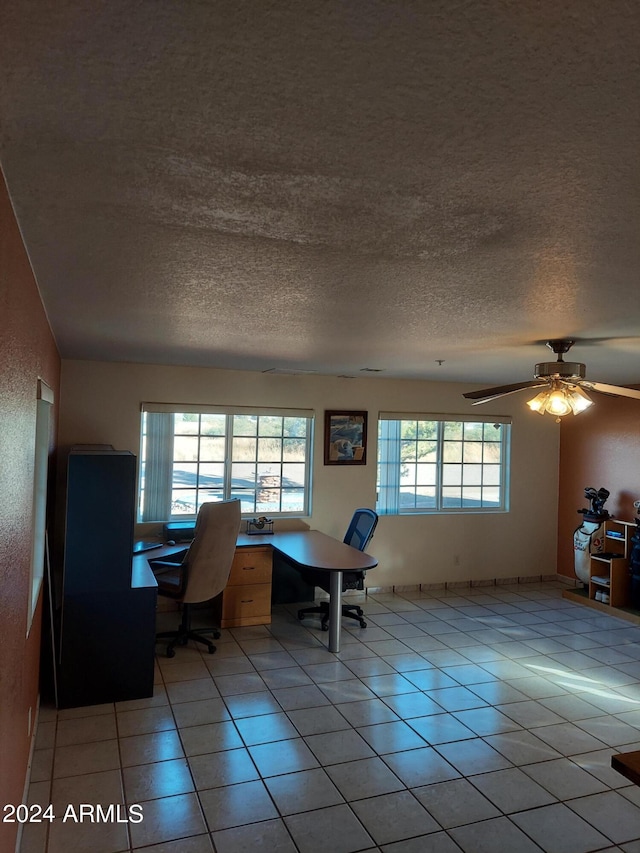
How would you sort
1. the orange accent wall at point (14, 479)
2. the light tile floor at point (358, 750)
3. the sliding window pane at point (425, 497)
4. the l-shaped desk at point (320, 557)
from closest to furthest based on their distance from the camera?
1. the orange accent wall at point (14, 479)
2. the light tile floor at point (358, 750)
3. the l-shaped desk at point (320, 557)
4. the sliding window pane at point (425, 497)

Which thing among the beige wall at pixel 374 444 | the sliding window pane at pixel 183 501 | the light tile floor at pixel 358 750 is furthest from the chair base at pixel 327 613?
the sliding window pane at pixel 183 501

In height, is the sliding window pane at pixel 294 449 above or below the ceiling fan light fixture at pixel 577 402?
below

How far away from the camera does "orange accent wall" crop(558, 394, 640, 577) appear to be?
6273 mm

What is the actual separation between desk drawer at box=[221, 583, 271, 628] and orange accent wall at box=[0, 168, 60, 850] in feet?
8.62

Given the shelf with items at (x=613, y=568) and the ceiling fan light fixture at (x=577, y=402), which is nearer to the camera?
the ceiling fan light fixture at (x=577, y=402)

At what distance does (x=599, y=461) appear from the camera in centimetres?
673

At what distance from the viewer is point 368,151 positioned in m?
1.27

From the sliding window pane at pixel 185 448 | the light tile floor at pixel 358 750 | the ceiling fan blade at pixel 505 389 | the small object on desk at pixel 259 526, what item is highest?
the ceiling fan blade at pixel 505 389

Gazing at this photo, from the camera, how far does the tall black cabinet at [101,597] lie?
3.70m

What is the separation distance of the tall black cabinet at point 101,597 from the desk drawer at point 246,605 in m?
1.37

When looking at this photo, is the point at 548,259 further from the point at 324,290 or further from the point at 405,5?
the point at 405,5

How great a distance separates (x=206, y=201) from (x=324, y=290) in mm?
996

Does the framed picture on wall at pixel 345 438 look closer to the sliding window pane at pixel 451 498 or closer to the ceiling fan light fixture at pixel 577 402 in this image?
the sliding window pane at pixel 451 498

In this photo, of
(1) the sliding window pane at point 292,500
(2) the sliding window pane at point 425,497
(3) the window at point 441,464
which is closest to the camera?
(1) the sliding window pane at point 292,500
